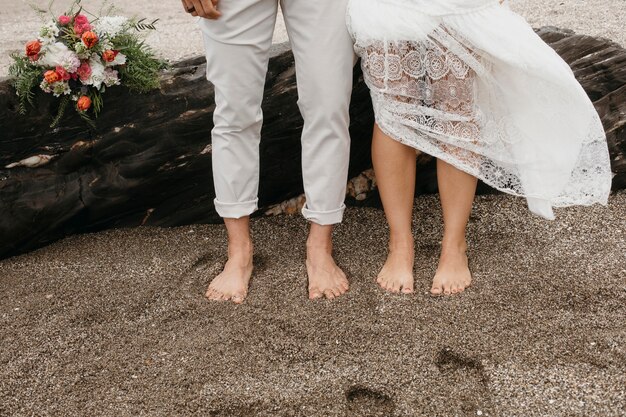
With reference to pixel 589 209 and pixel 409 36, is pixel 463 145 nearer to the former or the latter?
pixel 409 36

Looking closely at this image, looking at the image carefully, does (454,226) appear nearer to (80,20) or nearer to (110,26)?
(110,26)

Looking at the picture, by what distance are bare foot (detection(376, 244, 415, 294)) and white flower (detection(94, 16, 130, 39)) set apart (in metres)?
1.47

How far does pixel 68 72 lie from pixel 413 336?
1.73 metres

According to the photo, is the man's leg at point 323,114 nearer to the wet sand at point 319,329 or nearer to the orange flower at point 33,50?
the wet sand at point 319,329

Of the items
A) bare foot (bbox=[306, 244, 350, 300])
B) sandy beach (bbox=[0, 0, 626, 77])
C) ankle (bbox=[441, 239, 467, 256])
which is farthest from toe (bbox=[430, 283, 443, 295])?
sandy beach (bbox=[0, 0, 626, 77])

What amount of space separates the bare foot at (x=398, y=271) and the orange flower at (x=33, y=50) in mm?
1640

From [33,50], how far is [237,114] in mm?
948

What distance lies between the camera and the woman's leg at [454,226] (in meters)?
2.76

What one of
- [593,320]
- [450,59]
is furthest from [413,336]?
[450,59]

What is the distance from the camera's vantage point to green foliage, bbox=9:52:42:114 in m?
2.99

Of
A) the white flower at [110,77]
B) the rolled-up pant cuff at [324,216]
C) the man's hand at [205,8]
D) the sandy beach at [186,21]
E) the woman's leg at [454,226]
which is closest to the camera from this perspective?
the man's hand at [205,8]

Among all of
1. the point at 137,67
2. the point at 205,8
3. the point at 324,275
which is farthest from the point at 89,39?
the point at 324,275

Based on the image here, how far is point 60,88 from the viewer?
3.02 meters

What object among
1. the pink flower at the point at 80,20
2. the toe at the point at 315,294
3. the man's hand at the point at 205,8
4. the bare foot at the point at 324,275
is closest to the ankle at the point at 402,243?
the bare foot at the point at 324,275
